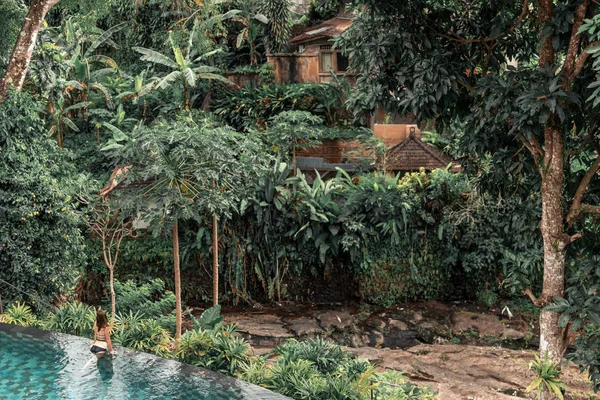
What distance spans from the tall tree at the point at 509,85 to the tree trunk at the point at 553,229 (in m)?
0.01

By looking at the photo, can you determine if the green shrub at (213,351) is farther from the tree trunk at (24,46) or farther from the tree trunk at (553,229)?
the tree trunk at (24,46)

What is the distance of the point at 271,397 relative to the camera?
7328 mm

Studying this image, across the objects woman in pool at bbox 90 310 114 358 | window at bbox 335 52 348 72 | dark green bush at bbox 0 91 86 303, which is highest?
window at bbox 335 52 348 72

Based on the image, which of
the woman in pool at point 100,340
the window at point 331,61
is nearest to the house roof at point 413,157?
the window at point 331,61

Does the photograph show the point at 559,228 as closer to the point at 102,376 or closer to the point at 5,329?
the point at 102,376

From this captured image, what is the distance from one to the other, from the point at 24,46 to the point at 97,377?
5593mm

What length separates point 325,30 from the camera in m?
21.5

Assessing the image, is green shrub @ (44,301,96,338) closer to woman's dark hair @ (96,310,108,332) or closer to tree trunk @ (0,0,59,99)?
woman's dark hair @ (96,310,108,332)

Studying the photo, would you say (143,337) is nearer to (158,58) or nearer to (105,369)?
(105,369)

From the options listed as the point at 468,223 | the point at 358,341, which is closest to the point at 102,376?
the point at 358,341

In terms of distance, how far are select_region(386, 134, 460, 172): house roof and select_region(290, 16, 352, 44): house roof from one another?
6201 mm

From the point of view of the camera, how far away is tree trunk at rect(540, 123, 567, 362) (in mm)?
8086

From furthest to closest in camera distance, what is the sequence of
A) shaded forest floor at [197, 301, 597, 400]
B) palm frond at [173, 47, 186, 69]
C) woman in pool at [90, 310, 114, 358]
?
1. palm frond at [173, 47, 186, 69]
2. shaded forest floor at [197, 301, 597, 400]
3. woman in pool at [90, 310, 114, 358]

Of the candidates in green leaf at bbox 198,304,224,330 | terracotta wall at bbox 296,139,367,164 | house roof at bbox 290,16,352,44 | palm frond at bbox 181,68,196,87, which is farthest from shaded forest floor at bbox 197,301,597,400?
house roof at bbox 290,16,352,44
